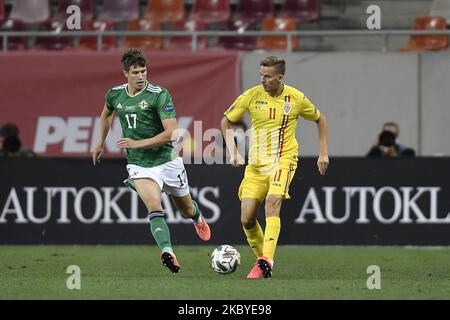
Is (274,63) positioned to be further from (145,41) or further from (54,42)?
(54,42)

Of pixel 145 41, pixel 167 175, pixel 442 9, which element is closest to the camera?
pixel 167 175

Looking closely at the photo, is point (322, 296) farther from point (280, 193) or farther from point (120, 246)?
point (120, 246)

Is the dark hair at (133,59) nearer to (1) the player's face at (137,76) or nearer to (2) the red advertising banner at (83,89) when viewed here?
(1) the player's face at (137,76)

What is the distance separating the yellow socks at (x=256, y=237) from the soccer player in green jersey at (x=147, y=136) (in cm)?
89

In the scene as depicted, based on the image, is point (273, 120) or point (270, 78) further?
point (273, 120)

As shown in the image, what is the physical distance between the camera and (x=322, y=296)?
407 inches

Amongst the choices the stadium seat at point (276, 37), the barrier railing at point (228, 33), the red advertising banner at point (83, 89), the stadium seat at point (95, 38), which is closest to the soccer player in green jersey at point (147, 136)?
the barrier railing at point (228, 33)

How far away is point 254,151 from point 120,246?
4.95 m

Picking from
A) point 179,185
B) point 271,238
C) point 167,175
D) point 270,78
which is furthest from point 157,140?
point 271,238

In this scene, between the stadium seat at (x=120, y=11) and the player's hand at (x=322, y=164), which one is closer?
the player's hand at (x=322, y=164)

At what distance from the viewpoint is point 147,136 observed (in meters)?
12.5

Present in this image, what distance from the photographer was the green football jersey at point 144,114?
12398 mm

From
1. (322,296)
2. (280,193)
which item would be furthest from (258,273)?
(322,296)

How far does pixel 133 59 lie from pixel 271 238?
2208 millimetres
